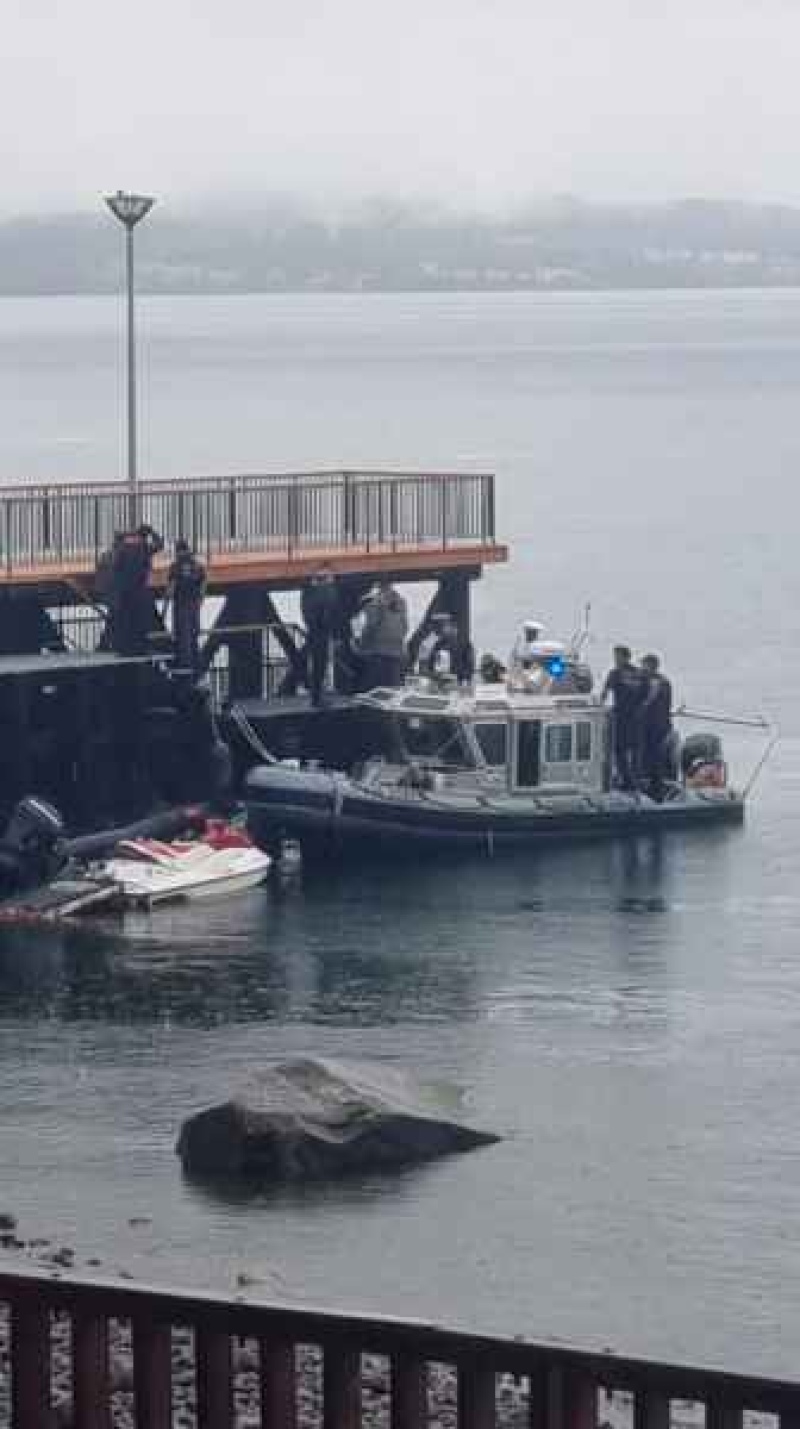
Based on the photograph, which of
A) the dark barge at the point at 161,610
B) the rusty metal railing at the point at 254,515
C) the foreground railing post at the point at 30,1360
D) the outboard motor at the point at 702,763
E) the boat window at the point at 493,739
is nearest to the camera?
the foreground railing post at the point at 30,1360

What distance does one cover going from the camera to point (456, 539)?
55.0 meters

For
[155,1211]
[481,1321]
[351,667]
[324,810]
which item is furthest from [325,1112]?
[351,667]

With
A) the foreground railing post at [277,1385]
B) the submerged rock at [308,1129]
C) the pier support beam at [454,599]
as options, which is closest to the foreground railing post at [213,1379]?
the foreground railing post at [277,1385]

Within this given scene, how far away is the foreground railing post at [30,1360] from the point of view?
11.3m

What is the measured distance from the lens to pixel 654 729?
50.7 metres

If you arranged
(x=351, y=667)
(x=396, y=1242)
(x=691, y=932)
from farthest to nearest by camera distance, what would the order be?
(x=351, y=667), (x=691, y=932), (x=396, y=1242)

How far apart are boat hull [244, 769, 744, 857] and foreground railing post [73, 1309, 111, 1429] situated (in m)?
36.6

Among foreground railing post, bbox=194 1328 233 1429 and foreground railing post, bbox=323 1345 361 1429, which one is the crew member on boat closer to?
foreground railing post, bbox=194 1328 233 1429

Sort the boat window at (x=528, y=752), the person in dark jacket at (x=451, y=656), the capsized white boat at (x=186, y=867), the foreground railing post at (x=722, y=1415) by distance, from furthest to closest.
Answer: the person in dark jacket at (x=451, y=656)
the boat window at (x=528, y=752)
the capsized white boat at (x=186, y=867)
the foreground railing post at (x=722, y=1415)

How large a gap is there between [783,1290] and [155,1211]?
5.14 metres

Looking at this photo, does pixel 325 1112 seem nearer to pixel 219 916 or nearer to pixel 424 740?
pixel 219 916

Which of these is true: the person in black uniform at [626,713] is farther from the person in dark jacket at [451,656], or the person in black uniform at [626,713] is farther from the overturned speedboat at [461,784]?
the person in dark jacket at [451,656]

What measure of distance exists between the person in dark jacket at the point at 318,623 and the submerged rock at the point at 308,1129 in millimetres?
21953

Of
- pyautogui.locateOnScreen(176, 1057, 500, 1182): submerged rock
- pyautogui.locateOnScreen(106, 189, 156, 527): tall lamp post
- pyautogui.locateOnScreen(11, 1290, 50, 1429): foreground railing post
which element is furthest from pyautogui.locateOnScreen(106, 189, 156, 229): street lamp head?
pyautogui.locateOnScreen(11, 1290, 50, 1429): foreground railing post
